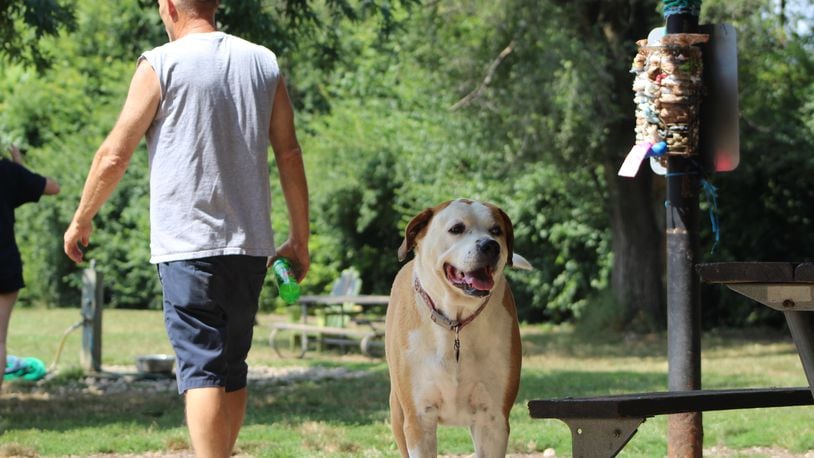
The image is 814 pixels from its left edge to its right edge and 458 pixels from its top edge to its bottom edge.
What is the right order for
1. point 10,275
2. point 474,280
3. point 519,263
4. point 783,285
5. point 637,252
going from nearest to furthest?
point 783,285 → point 474,280 → point 519,263 → point 10,275 → point 637,252

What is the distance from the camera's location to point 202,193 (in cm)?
445

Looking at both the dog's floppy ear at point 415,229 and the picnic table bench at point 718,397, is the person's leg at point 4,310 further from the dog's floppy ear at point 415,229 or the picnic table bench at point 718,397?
the picnic table bench at point 718,397

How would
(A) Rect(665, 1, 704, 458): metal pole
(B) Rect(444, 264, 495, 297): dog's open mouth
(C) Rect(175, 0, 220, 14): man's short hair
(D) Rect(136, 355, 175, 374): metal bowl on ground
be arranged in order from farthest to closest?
(D) Rect(136, 355, 175, 374): metal bowl on ground
(A) Rect(665, 1, 704, 458): metal pole
(B) Rect(444, 264, 495, 297): dog's open mouth
(C) Rect(175, 0, 220, 14): man's short hair

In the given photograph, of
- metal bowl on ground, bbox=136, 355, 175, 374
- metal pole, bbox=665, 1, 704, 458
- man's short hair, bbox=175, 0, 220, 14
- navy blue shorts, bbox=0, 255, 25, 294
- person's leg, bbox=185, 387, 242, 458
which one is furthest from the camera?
metal bowl on ground, bbox=136, 355, 175, 374

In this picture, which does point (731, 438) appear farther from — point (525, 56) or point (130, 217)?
point (130, 217)

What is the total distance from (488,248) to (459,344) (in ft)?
1.39

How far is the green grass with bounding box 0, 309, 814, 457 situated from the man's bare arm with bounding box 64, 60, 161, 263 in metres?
2.89

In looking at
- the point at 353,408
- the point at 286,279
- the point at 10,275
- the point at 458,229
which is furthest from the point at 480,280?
the point at 353,408

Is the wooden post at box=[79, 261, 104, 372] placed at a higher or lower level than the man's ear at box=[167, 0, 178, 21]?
lower

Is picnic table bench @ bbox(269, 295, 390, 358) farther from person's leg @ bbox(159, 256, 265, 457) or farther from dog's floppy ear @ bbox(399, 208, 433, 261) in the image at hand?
person's leg @ bbox(159, 256, 265, 457)

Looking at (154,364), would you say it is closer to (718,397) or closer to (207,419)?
(207,419)

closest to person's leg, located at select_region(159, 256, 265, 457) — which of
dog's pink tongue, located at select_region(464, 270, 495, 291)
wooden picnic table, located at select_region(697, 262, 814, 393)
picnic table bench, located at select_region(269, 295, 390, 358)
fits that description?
dog's pink tongue, located at select_region(464, 270, 495, 291)

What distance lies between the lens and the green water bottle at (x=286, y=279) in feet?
15.6

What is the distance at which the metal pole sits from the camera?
5863mm
